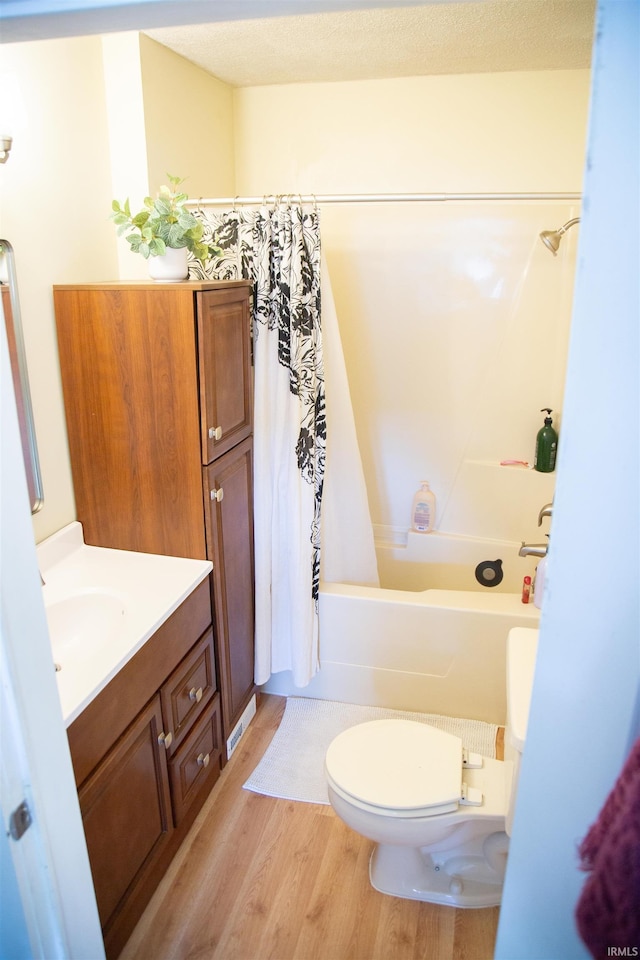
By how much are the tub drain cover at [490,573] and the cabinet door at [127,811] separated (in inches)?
66.6

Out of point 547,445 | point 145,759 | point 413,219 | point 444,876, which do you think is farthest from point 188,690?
point 413,219

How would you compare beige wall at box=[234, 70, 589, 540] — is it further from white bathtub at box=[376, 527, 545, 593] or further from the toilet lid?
the toilet lid

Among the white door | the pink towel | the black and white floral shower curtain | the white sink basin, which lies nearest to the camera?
the pink towel

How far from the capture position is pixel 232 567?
2.12 metres

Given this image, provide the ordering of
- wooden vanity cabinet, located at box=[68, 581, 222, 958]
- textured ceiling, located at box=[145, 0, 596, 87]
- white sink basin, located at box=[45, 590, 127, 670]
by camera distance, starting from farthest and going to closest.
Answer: textured ceiling, located at box=[145, 0, 596, 87]
white sink basin, located at box=[45, 590, 127, 670]
wooden vanity cabinet, located at box=[68, 581, 222, 958]

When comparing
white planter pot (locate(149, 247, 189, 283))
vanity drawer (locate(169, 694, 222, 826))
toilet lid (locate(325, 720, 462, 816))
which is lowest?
vanity drawer (locate(169, 694, 222, 826))

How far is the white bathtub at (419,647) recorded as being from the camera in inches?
91.6

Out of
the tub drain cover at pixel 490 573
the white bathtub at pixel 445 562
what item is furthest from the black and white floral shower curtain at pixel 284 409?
the tub drain cover at pixel 490 573

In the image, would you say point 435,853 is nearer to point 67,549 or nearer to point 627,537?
point 67,549

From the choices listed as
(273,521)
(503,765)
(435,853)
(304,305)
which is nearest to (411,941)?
(435,853)

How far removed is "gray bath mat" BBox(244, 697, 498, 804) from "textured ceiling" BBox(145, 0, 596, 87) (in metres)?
2.25

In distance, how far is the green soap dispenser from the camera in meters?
2.89

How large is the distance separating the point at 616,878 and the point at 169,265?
1753 mm

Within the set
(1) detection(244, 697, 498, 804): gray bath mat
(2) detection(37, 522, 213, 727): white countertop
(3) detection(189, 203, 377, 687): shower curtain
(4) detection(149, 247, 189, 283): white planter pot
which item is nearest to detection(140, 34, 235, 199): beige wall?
(3) detection(189, 203, 377, 687): shower curtain
